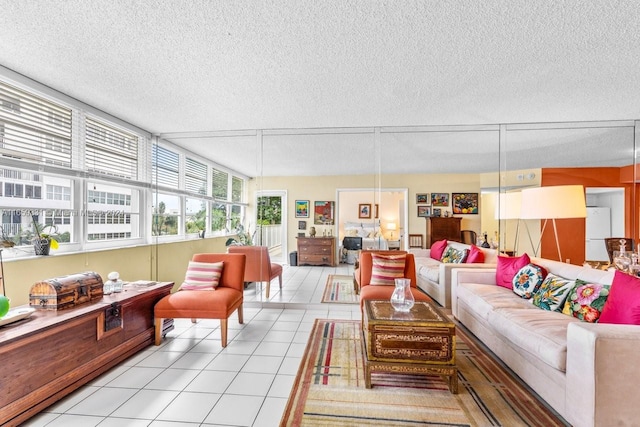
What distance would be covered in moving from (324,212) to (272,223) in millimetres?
1313

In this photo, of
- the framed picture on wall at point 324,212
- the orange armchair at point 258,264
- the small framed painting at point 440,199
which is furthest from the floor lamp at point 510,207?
the orange armchair at point 258,264

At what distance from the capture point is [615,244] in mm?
3861

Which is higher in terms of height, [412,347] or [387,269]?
[387,269]

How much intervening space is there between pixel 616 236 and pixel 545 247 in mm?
1028

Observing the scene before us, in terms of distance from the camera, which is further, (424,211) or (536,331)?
(424,211)

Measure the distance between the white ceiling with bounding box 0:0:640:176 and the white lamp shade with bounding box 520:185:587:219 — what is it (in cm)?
89

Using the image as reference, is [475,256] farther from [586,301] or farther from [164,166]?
[164,166]

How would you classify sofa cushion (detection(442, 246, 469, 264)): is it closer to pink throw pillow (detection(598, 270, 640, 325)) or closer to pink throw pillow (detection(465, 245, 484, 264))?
pink throw pillow (detection(465, 245, 484, 264))

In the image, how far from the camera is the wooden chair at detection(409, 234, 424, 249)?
4516 mm

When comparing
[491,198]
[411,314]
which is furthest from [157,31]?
[491,198]

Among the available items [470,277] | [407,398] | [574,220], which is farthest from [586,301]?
[574,220]

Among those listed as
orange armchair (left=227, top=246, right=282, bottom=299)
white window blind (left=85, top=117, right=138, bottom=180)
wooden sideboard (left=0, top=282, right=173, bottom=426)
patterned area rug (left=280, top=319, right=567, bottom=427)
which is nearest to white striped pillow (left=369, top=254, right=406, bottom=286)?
patterned area rug (left=280, top=319, right=567, bottom=427)

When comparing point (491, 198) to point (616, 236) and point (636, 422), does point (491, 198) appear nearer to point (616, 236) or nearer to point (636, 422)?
point (616, 236)

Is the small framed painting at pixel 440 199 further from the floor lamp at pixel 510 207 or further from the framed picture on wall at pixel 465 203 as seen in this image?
the floor lamp at pixel 510 207
